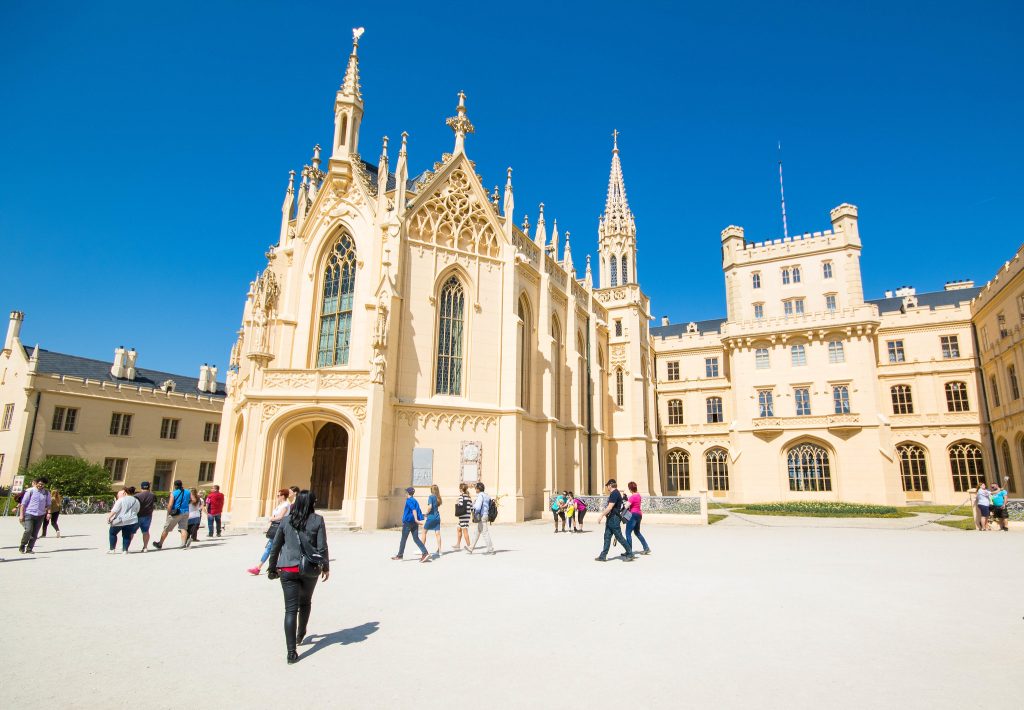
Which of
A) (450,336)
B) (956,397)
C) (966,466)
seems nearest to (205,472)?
(450,336)

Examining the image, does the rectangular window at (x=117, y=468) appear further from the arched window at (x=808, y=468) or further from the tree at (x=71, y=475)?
the arched window at (x=808, y=468)

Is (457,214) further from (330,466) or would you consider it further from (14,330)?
(14,330)

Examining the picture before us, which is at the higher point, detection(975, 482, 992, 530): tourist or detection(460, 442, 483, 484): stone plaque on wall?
detection(460, 442, 483, 484): stone plaque on wall

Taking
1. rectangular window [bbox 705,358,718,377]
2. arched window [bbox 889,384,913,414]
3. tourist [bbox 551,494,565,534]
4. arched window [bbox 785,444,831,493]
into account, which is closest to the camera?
tourist [bbox 551,494,565,534]

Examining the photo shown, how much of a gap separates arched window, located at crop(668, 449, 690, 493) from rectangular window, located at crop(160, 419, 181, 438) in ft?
129

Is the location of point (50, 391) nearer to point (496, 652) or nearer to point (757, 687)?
point (496, 652)

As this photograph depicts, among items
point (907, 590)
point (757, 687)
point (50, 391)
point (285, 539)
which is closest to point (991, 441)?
point (907, 590)

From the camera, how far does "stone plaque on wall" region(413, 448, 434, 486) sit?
22453 millimetres

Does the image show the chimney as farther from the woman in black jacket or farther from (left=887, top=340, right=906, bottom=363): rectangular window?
(left=887, top=340, right=906, bottom=363): rectangular window

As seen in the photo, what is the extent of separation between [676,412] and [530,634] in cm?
4171

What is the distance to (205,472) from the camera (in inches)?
1742

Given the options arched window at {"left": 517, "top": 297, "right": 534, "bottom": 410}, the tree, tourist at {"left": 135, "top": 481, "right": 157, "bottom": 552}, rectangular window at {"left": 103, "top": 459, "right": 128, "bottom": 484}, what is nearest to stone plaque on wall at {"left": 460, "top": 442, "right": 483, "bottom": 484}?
arched window at {"left": 517, "top": 297, "right": 534, "bottom": 410}

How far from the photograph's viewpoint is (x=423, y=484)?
73.7ft

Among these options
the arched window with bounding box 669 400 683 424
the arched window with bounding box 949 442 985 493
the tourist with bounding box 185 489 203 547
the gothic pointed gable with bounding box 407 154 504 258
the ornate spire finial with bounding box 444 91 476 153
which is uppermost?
the ornate spire finial with bounding box 444 91 476 153
